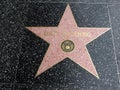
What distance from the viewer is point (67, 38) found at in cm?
172

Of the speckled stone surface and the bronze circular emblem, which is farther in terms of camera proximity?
the bronze circular emblem

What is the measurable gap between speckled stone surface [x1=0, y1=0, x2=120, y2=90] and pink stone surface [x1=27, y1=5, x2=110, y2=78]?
33 millimetres

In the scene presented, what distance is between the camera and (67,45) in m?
1.69

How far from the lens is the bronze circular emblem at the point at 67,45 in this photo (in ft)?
5.51

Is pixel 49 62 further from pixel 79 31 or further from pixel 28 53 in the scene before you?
pixel 79 31

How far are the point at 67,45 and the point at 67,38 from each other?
6 cm

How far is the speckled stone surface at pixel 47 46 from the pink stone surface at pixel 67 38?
33 millimetres

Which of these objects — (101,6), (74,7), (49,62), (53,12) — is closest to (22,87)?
(49,62)

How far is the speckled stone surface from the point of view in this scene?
157cm

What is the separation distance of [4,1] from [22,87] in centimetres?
83

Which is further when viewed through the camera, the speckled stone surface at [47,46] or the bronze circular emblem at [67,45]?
the bronze circular emblem at [67,45]

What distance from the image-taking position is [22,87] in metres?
1.57

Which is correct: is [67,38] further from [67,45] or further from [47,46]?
[47,46]

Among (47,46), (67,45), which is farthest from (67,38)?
(47,46)
